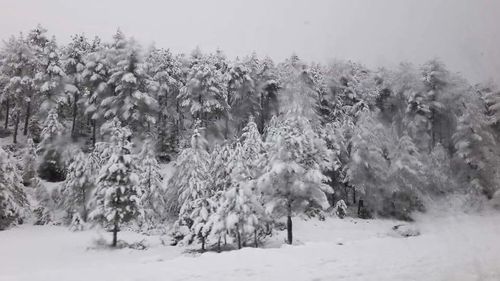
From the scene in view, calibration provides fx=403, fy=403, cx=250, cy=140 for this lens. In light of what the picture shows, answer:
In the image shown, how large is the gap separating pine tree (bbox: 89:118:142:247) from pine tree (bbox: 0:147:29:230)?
25.4 feet

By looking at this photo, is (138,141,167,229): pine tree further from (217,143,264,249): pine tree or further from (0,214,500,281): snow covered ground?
(0,214,500,281): snow covered ground

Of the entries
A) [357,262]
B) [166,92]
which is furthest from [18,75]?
[357,262]

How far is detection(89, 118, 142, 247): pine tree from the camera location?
2861 cm

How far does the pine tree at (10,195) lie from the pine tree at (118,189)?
774cm

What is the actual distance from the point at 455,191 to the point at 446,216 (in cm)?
86

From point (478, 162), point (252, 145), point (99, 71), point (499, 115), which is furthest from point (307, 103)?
point (499, 115)

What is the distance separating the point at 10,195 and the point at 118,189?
10155mm

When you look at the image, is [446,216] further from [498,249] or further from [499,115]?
[499,115]

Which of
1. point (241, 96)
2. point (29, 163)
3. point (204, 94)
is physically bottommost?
point (29, 163)

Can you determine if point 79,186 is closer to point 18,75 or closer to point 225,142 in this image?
point 225,142

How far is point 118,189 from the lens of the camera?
28.9m

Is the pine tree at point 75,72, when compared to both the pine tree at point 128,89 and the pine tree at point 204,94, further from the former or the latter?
the pine tree at point 204,94

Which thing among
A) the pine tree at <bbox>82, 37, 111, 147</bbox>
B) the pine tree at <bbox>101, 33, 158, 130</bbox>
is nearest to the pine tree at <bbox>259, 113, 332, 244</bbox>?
the pine tree at <bbox>101, 33, 158, 130</bbox>

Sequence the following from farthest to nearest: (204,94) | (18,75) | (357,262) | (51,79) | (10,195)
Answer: (18,75)
(204,94)
(51,79)
(10,195)
(357,262)
